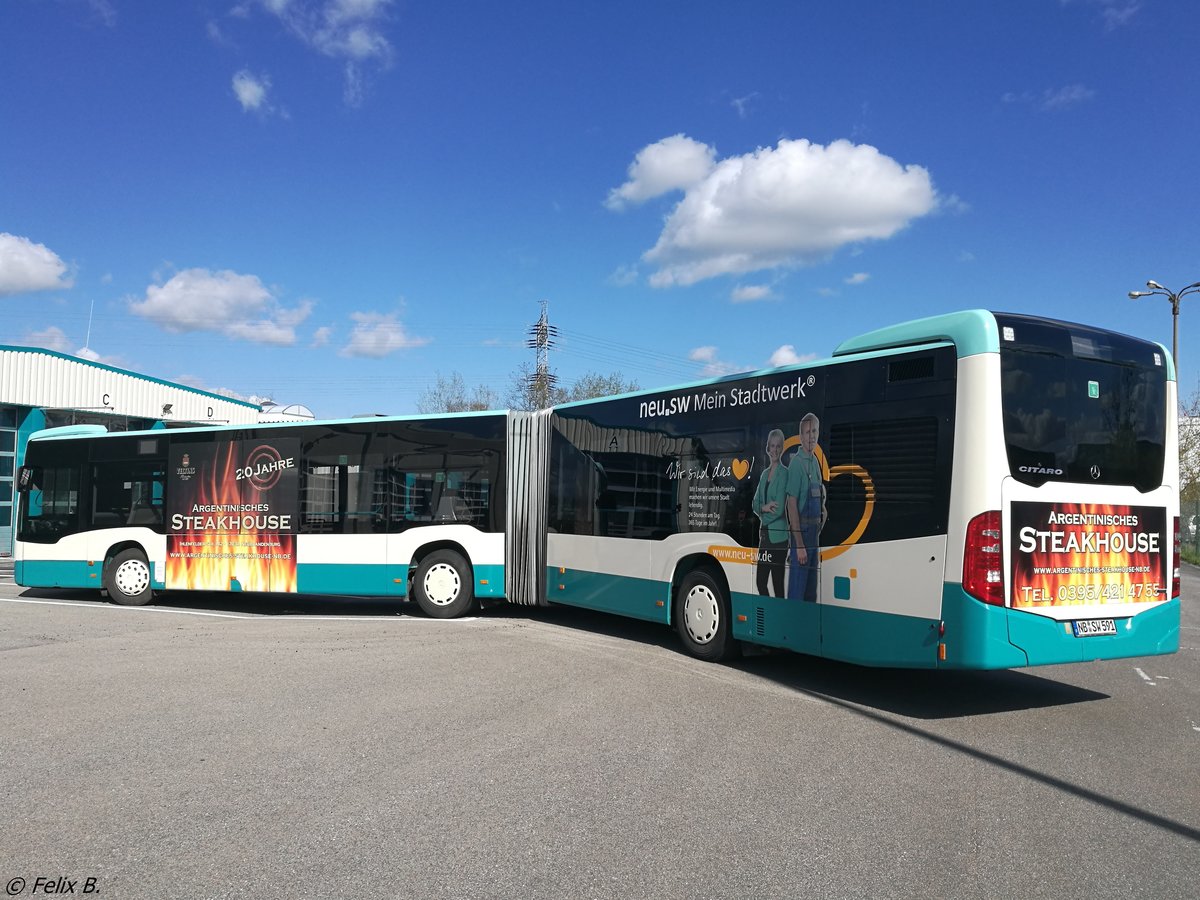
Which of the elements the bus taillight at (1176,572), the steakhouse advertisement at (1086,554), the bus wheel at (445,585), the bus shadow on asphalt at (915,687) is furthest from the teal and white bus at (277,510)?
the bus taillight at (1176,572)

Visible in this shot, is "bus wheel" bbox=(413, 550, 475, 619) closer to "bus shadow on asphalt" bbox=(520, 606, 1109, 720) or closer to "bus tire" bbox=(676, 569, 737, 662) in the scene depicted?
"bus shadow on asphalt" bbox=(520, 606, 1109, 720)

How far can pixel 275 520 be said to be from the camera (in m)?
14.2

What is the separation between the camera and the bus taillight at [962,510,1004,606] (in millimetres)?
6949

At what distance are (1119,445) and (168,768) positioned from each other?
7233mm

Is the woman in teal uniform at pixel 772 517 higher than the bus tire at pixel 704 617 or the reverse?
higher

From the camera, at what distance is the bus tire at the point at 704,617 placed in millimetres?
9672

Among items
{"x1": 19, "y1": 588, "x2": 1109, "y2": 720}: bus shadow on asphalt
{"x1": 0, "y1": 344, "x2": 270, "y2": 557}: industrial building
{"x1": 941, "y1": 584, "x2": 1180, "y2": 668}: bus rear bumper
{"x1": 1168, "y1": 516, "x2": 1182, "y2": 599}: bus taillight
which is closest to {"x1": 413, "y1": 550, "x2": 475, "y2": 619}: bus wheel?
{"x1": 19, "y1": 588, "x2": 1109, "y2": 720}: bus shadow on asphalt

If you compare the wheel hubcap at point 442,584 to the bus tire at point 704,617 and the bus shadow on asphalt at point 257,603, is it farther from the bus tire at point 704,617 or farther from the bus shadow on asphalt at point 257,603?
the bus tire at point 704,617

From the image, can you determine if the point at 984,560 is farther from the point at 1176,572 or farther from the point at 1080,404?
the point at 1176,572

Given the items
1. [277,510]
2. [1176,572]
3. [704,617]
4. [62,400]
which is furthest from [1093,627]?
[62,400]

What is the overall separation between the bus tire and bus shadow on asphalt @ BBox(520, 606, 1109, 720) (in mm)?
206

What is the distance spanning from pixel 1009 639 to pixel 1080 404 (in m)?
1.94

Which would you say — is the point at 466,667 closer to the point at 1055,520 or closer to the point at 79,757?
the point at 79,757

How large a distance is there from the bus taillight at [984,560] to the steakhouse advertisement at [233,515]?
10.0m
